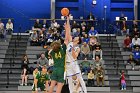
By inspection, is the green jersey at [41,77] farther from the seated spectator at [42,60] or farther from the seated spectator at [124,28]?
the seated spectator at [124,28]

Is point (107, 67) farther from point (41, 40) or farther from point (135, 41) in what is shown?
point (41, 40)

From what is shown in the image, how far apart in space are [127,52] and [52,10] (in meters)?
7.46

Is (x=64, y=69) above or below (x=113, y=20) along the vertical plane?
below

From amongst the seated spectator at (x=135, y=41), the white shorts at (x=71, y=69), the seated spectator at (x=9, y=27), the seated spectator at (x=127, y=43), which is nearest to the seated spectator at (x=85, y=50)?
the seated spectator at (x=127, y=43)

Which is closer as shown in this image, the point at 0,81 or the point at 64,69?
the point at 64,69

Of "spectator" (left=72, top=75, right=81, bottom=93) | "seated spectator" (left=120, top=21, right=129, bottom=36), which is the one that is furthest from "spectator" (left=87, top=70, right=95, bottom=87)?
"spectator" (left=72, top=75, right=81, bottom=93)

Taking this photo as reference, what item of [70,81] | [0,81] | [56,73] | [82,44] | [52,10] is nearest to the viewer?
[56,73]

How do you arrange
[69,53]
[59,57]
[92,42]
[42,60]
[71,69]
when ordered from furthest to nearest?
1. [92,42]
2. [42,60]
3. [71,69]
4. [69,53]
5. [59,57]

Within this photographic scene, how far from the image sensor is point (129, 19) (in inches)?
1130

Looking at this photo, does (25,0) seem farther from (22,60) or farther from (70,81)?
(70,81)

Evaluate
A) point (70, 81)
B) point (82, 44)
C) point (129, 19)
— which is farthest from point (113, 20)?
point (70, 81)

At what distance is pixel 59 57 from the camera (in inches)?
416

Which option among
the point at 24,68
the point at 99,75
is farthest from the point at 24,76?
the point at 99,75

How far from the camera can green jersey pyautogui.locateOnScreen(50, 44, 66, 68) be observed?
34.6 feet
